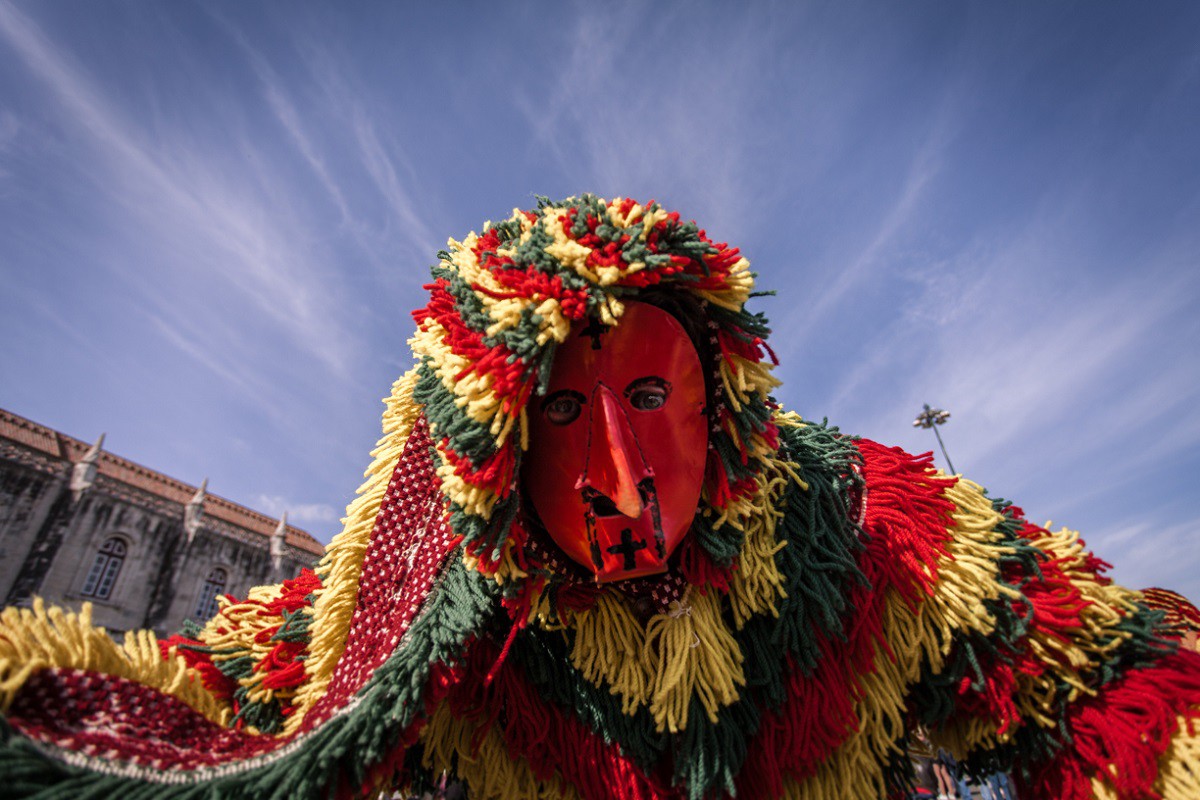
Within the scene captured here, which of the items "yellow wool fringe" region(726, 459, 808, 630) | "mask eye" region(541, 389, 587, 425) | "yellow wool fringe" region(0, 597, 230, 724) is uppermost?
"mask eye" region(541, 389, 587, 425)

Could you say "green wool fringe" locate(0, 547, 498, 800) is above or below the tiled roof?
below

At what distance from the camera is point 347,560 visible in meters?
1.39

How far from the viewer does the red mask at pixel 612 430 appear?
116cm

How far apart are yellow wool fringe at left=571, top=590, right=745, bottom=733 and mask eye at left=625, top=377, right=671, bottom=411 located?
43 centimetres

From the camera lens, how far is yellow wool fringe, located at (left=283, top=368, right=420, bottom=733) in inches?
50.7

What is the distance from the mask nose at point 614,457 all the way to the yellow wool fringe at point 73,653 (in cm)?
80

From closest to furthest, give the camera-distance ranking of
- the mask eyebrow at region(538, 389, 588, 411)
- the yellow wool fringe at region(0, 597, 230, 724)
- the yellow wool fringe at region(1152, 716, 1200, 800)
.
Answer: the yellow wool fringe at region(0, 597, 230, 724) < the yellow wool fringe at region(1152, 716, 1200, 800) < the mask eyebrow at region(538, 389, 588, 411)

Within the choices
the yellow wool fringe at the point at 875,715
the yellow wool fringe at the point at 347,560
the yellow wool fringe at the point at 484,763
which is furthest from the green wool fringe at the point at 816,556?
the yellow wool fringe at the point at 347,560

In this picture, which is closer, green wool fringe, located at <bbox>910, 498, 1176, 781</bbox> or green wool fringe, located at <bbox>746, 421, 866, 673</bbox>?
green wool fringe, located at <bbox>910, 498, 1176, 781</bbox>

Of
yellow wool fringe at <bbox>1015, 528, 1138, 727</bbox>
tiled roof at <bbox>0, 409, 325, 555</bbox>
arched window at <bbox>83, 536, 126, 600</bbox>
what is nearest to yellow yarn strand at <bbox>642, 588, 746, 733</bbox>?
yellow wool fringe at <bbox>1015, 528, 1138, 727</bbox>

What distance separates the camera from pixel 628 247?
3.86 feet

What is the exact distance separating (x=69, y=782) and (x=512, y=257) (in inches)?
40.5

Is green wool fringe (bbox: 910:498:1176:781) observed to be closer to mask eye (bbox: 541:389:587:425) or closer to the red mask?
the red mask

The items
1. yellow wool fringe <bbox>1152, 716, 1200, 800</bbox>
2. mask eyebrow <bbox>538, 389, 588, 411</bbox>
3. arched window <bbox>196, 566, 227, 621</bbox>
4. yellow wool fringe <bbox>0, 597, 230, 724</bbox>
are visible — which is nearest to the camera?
yellow wool fringe <bbox>0, 597, 230, 724</bbox>
